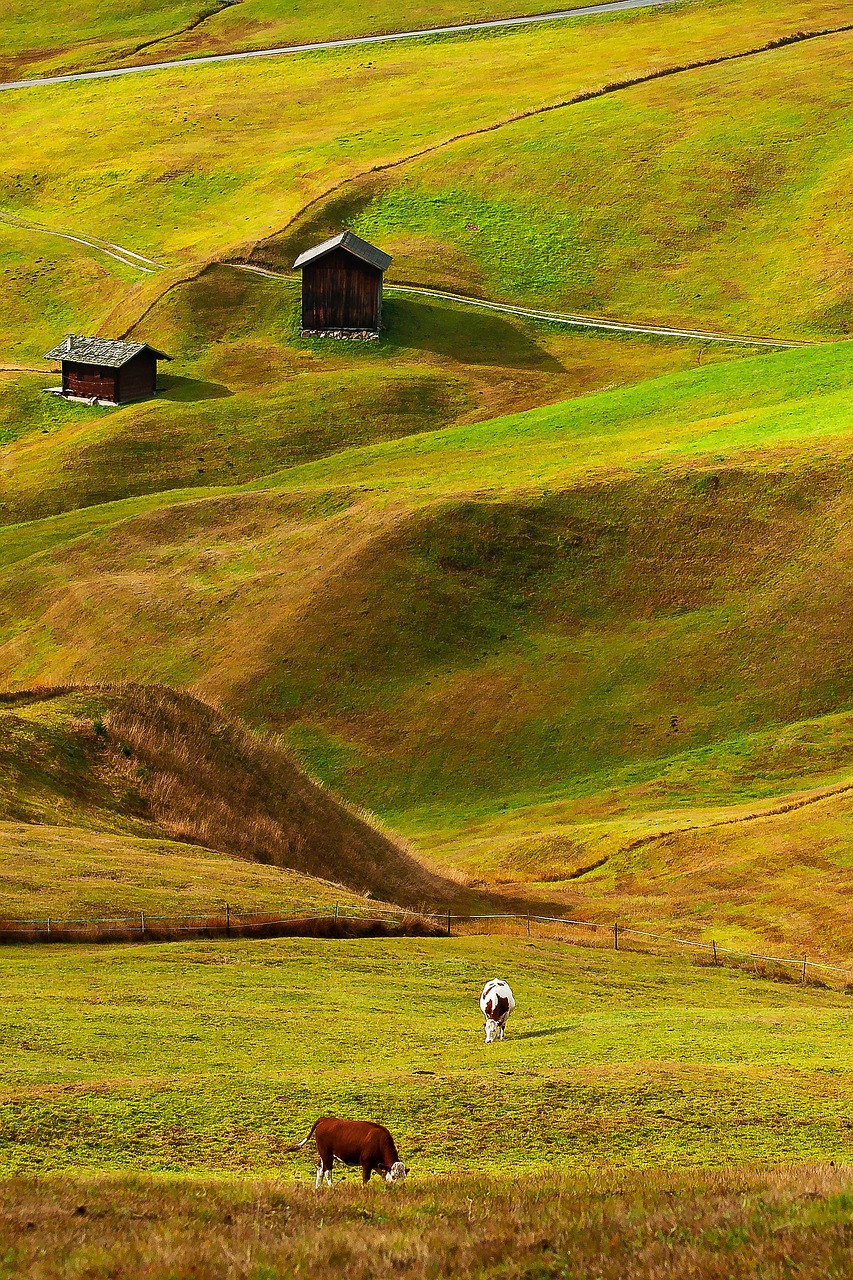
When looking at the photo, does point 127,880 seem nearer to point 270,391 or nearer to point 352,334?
point 270,391

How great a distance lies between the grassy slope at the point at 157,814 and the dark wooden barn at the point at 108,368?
6117cm

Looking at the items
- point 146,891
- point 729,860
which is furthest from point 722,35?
point 146,891

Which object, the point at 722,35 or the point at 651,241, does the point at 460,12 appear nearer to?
the point at 722,35

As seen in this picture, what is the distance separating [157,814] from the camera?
1657 inches

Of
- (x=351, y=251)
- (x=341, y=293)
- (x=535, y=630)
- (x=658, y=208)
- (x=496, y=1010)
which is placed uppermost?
(x=658, y=208)

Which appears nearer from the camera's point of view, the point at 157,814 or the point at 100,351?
the point at 157,814

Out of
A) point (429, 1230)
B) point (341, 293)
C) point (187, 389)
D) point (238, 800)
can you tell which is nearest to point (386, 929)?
point (238, 800)

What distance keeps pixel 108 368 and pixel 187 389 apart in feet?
19.2

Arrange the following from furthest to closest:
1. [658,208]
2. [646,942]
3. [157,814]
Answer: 1. [658,208]
2. [157,814]
3. [646,942]

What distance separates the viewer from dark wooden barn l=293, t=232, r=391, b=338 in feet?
372

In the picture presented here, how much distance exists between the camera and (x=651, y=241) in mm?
129375

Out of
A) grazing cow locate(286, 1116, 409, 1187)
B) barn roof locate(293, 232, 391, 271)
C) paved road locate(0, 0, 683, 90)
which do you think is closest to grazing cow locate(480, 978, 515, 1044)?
grazing cow locate(286, 1116, 409, 1187)

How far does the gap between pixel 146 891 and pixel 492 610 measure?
3986 centimetres

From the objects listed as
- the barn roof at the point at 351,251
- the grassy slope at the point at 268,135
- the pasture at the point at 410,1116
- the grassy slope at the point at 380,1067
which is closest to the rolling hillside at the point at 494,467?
the grassy slope at the point at 268,135
